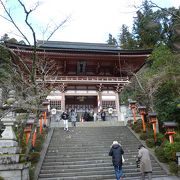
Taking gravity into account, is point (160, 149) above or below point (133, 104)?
below

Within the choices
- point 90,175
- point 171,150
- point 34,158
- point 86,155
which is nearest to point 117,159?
point 90,175

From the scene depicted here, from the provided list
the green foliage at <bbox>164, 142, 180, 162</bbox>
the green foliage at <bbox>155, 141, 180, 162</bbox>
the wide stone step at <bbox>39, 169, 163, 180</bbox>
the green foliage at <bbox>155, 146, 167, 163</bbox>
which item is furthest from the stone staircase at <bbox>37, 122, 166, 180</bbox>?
the green foliage at <bbox>164, 142, 180, 162</bbox>

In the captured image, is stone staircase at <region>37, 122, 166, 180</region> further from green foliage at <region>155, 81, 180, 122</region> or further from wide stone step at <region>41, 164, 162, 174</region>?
green foliage at <region>155, 81, 180, 122</region>

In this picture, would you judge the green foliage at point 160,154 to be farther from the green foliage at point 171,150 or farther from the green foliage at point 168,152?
the green foliage at point 171,150

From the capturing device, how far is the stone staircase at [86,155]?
40.6 ft

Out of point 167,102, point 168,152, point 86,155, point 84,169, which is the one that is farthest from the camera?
point 167,102

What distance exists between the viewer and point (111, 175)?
1234 centimetres

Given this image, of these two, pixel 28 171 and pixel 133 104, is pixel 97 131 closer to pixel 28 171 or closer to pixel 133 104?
pixel 133 104

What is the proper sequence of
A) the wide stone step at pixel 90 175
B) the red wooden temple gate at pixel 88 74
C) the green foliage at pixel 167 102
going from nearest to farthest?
the wide stone step at pixel 90 175, the green foliage at pixel 167 102, the red wooden temple gate at pixel 88 74

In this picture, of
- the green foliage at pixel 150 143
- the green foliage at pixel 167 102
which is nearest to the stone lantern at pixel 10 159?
the green foliage at pixel 150 143

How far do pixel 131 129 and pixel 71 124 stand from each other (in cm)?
522

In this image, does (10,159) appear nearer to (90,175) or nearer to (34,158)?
→ (34,158)

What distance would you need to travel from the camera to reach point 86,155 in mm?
14500

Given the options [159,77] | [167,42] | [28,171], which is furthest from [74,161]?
[167,42]
